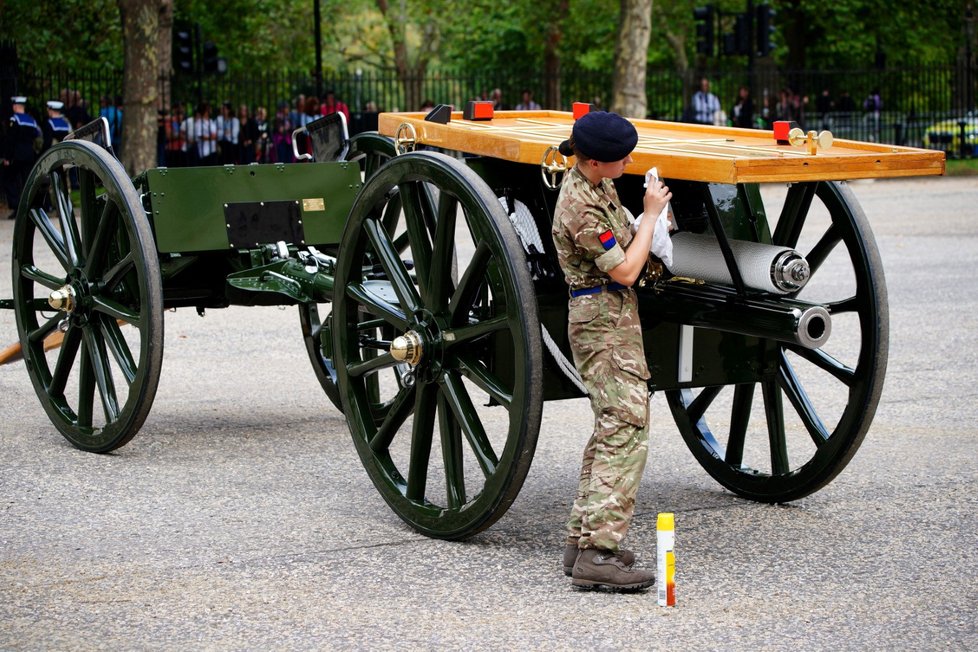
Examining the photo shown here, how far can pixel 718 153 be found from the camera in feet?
15.8

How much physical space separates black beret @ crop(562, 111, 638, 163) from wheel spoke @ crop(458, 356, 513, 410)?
883mm

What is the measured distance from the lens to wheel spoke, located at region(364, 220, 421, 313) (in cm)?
537

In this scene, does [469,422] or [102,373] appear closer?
[469,422]

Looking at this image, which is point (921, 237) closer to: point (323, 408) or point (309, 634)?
point (323, 408)

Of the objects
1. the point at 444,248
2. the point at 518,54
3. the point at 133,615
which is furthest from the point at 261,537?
the point at 518,54

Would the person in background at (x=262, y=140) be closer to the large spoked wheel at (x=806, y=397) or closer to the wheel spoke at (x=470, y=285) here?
the large spoked wheel at (x=806, y=397)

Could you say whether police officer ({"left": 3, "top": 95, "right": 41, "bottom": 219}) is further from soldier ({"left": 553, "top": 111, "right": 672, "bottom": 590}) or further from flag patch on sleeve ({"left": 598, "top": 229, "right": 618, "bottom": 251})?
flag patch on sleeve ({"left": 598, "top": 229, "right": 618, "bottom": 251})

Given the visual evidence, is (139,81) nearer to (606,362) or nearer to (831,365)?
(831,365)

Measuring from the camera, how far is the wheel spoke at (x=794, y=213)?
5035mm

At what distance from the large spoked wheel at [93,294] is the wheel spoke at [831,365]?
9.26ft

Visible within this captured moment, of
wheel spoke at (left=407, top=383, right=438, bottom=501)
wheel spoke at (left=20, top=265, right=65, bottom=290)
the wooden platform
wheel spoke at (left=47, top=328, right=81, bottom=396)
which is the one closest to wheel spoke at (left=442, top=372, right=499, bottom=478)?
wheel spoke at (left=407, top=383, right=438, bottom=501)

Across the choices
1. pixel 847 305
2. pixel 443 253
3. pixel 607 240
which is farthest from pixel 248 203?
pixel 847 305

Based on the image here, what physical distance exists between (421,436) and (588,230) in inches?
47.1

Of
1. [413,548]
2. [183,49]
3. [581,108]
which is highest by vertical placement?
[183,49]
